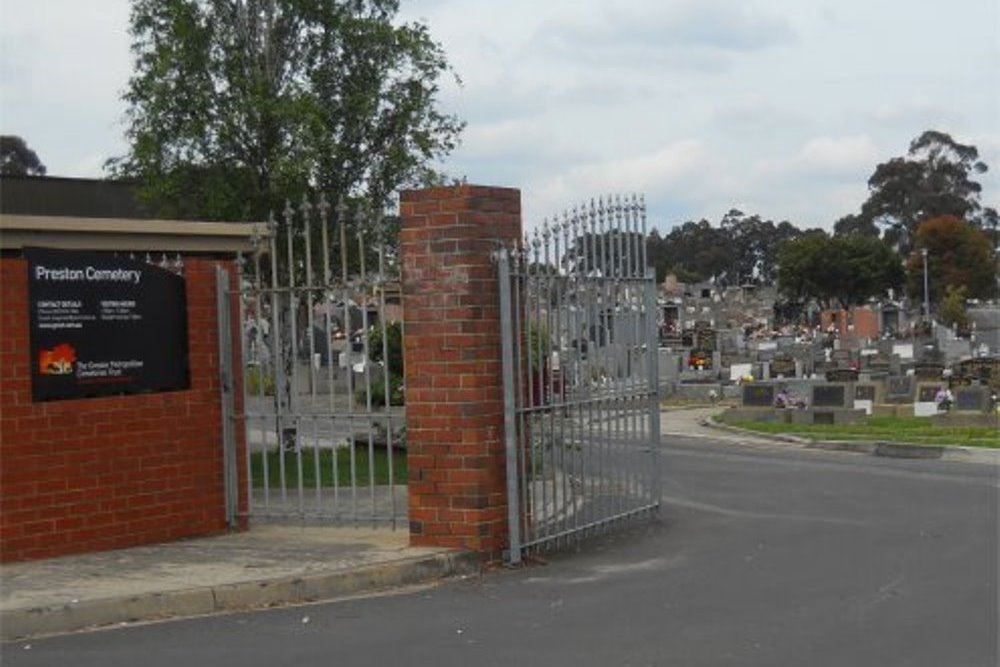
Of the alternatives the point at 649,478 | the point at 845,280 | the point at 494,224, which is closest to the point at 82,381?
the point at 494,224

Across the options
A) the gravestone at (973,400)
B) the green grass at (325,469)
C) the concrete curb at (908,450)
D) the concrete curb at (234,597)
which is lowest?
the concrete curb at (908,450)

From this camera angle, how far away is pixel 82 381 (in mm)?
8680

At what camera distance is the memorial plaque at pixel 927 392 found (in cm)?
2541

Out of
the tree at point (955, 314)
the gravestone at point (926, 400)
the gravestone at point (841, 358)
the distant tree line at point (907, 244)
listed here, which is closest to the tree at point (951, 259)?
the distant tree line at point (907, 244)

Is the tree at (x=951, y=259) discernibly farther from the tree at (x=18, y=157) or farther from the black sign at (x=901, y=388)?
the black sign at (x=901, y=388)

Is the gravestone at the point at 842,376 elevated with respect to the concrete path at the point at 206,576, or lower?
elevated

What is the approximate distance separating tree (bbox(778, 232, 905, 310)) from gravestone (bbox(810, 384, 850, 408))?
218ft

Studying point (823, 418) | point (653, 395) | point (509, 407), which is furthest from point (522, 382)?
point (823, 418)

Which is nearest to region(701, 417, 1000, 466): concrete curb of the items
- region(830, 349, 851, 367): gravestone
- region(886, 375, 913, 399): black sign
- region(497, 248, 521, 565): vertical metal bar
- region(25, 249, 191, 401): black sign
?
region(886, 375, 913, 399): black sign

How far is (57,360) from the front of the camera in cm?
851

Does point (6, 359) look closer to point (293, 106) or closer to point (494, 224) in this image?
point (494, 224)

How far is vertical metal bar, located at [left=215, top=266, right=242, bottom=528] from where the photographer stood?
9617 mm

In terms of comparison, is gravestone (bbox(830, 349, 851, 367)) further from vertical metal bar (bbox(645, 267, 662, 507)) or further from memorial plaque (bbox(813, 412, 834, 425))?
vertical metal bar (bbox(645, 267, 662, 507))

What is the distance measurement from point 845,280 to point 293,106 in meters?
80.1
